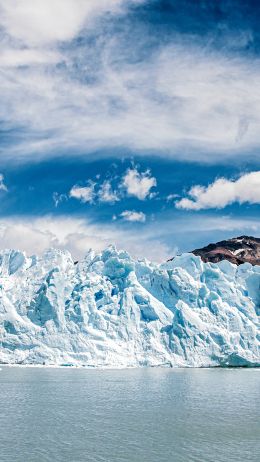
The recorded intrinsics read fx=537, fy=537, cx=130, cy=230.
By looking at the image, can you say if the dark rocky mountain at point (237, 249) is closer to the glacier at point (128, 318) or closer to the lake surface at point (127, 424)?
the glacier at point (128, 318)

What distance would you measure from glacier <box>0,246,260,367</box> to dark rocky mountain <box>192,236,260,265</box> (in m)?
88.6

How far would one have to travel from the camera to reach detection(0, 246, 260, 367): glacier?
58344 millimetres

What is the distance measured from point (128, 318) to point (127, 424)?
37007mm

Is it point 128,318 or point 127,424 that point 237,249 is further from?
point 127,424

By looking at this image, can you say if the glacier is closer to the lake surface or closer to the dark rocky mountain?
the lake surface

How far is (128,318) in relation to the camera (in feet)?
200

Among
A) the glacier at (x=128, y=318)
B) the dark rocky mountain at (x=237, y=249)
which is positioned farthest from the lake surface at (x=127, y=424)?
the dark rocky mountain at (x=237, y=249)

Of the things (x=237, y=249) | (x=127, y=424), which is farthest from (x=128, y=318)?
(x=237, y=249)

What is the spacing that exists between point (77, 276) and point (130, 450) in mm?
48350

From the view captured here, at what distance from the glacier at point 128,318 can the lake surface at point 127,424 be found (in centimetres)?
1794

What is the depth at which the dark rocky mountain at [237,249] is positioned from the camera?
15850 centimetres

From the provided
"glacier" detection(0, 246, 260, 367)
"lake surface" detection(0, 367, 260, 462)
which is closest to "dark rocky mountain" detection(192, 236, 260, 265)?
"glacier" detection(0, 246, 260, 367)

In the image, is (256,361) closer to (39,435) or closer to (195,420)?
(195,420)

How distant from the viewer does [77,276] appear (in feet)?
219
